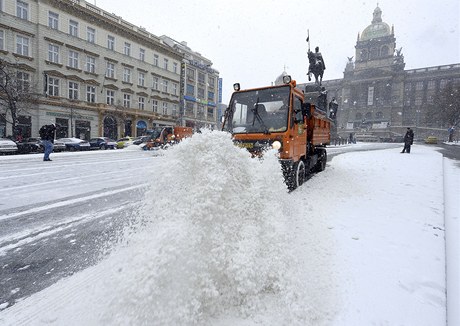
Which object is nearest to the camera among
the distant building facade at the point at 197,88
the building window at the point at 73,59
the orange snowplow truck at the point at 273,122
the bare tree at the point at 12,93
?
the orange snowplow truck at the point at 273,122

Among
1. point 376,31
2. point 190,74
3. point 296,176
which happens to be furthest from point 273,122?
point 376,31

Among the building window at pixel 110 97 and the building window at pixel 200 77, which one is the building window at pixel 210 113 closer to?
the building window at pixel 200 77

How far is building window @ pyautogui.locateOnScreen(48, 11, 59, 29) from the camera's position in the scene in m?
27.3

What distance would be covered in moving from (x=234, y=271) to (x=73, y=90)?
34.0 meters

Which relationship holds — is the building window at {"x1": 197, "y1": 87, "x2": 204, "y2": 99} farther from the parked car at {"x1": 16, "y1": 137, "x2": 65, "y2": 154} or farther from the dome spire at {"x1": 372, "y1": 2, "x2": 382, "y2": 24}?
A: the dome spire at {"x1": 372, "y1": 2, "x2": 382, "y2": 24}

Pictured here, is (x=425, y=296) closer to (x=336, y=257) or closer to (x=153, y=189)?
(x=336, y=257)

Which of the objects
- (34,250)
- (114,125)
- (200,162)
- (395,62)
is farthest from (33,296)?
(395,62)

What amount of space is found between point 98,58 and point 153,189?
35790 millimetres

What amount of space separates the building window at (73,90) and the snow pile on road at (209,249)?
3273 centimetres

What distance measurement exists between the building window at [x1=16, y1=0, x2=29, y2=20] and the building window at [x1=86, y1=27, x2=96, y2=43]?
6015mm

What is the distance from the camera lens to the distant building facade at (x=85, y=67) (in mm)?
25438

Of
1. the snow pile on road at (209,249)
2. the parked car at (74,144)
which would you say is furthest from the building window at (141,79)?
the snow pile on road at (209,249)

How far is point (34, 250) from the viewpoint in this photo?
123 inches

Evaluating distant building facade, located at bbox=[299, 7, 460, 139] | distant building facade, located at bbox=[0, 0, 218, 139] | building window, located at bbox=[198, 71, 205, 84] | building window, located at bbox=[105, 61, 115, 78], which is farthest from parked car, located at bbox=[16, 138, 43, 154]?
distant building facade, located at bbox=[299, 7, 460, 139]
